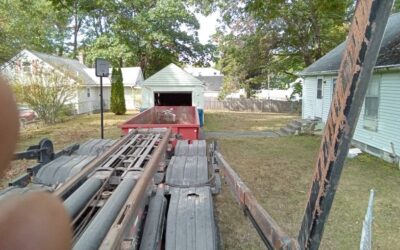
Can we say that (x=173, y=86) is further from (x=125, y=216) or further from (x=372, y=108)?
(x=125, y=216)

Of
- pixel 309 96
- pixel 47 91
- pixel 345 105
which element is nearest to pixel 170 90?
pixel 47 91

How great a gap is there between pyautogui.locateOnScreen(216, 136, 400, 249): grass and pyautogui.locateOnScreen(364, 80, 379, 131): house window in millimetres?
1129

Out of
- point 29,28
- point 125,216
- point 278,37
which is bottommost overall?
point 125,216

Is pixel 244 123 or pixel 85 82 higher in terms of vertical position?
pixel 85 82

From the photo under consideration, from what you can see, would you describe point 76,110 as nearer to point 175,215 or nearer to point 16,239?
point 175,215

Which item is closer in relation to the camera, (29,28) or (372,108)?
(372,108)

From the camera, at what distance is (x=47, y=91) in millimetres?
19828

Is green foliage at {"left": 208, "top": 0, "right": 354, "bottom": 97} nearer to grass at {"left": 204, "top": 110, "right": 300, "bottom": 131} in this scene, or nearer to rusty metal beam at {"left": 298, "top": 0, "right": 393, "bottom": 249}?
grass at {"left": 204, "top": 110, "right": 300, "bottom": 131}

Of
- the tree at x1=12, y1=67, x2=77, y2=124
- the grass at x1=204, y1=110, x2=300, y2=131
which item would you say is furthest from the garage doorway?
the tree at x1=12, y1=67, x2=77, y2=124

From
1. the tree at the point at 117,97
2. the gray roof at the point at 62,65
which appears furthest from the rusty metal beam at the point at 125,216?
the tree at the point at 117,97

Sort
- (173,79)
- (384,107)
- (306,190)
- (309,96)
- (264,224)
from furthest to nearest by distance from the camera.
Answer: (309,96) < (173,79) < (384,107) < (306,190) < (264,224)

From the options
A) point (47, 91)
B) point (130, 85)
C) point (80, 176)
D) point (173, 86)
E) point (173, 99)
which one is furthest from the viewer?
point (130, 85)

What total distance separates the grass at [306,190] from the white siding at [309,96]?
21.7ft

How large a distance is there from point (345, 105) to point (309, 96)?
1929 cm
